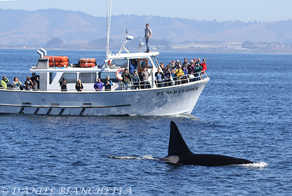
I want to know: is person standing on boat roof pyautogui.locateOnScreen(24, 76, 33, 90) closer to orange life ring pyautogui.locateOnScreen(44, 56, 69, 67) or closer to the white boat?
the white boat

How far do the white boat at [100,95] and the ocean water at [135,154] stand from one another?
2.09ft

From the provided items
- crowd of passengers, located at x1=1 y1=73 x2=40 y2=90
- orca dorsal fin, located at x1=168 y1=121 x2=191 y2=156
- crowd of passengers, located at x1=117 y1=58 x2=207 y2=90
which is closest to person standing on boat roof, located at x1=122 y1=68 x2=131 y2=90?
crowd of passengers, located at x1=117 y1=58 x2=207 y2=90

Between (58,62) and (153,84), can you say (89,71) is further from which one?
(153,84)

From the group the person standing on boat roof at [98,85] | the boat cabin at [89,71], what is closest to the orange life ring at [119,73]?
the boat cabin at [89,71]

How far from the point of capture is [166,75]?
33.2 meters

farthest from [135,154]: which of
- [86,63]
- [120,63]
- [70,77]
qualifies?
[86,63]

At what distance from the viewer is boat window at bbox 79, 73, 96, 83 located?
34.2m

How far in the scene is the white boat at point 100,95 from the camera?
33094 millimetres

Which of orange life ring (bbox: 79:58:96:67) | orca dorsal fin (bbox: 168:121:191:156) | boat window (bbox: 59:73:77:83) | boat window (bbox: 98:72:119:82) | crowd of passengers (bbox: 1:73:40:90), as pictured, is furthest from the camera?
orange life ring (bbox: 79:58:96:67)

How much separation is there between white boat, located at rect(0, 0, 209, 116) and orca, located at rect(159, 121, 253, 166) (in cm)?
1142

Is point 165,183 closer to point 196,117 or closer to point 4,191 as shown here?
point 4,191

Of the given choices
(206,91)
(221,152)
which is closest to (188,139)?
(221,152)

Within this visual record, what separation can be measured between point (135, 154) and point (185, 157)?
3.69 meters

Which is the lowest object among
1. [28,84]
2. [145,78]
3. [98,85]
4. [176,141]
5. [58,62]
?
[176,141]
